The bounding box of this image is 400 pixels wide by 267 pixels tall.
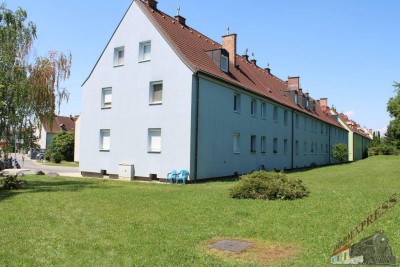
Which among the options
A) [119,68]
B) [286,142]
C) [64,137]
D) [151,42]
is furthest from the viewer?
[64,137]

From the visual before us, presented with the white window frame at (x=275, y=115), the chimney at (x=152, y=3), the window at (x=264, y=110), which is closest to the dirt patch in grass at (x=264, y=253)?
the chimney at (x=152, y=3)

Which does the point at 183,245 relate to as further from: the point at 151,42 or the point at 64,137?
the point at 64,137

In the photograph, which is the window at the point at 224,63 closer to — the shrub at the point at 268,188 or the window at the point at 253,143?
the window at the point at 253,143

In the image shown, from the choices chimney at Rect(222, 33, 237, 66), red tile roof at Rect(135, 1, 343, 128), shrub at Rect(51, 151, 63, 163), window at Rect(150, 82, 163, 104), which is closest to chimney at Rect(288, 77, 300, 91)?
red tile roof at Rect(135, 1, 343, 128)

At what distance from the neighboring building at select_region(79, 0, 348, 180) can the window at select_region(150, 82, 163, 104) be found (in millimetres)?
58

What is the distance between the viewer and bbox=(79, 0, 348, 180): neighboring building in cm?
1967

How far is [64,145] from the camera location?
48938 millimetres

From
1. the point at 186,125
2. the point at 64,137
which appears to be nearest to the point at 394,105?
the point at 186,125

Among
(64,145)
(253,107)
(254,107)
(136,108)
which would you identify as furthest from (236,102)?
(64,145)

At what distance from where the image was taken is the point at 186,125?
19203mm

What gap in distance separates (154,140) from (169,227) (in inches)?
517

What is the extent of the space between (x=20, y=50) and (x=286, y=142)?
79.6 feet

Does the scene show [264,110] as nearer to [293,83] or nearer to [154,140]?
[154,140]

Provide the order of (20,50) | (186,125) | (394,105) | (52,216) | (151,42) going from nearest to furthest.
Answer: (52,216) → (20,50) → (186,125) → (151,42) → (394,105)
